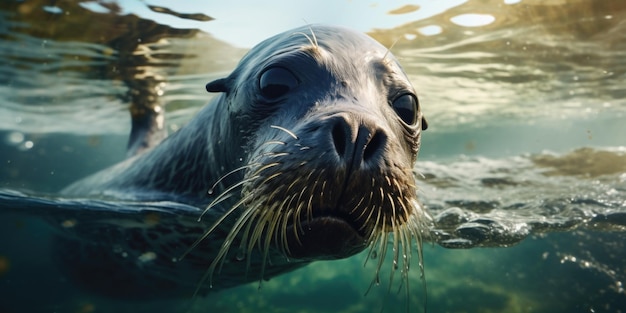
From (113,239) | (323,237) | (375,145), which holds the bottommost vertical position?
(113,239)

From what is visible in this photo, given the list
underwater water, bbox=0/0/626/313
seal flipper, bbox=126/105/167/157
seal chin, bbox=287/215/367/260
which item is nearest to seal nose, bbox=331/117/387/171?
seal chin, bbox=287/215/367/260

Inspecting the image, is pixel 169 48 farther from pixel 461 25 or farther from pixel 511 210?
pixel 511 210

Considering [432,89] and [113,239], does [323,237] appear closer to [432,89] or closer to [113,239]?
[113,239]

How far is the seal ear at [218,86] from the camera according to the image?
2.87m

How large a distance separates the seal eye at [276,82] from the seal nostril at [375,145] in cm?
75

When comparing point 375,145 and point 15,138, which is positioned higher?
point 375,145

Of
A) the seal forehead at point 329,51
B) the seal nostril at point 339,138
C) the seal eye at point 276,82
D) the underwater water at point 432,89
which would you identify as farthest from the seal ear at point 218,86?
the underwater water at point 432,89

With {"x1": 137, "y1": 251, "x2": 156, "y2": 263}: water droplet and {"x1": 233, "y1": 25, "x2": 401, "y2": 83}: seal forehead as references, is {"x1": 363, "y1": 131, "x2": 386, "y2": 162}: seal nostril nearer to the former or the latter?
{"x1": 233, "y1": 25, "x2": 401, "y2": 83}: seal forehead

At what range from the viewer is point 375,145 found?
1854 mm

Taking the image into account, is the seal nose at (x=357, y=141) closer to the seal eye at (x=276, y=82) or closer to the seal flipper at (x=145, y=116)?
the seal eye at (x=276, y=82)

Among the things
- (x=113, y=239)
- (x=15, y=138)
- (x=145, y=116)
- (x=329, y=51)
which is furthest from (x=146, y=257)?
(x=15, y=138)

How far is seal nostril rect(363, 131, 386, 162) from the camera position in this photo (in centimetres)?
183

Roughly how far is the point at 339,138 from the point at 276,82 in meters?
0.79

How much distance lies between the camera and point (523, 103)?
12867 mm
